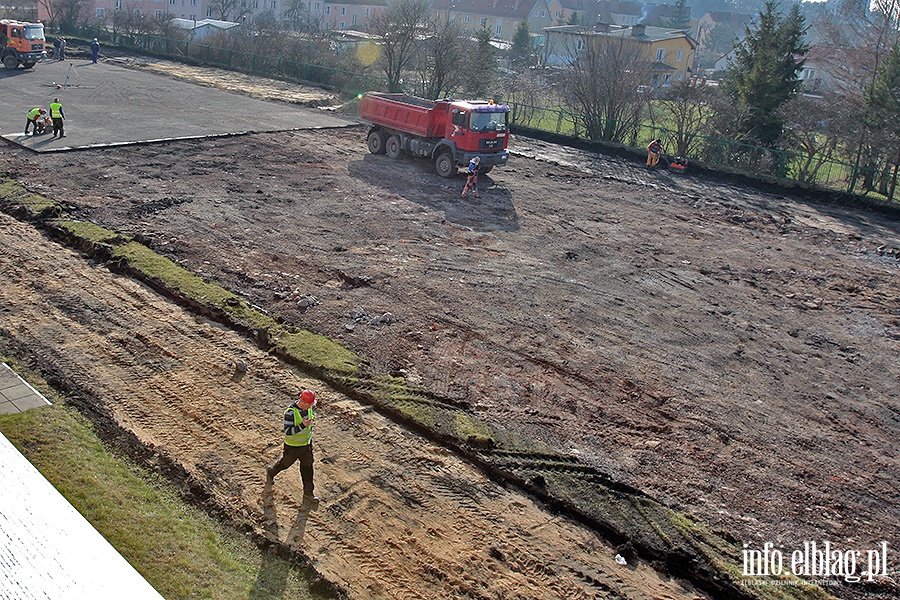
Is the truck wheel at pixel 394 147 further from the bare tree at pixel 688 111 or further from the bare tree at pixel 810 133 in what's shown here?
the bare tree at pixel 810 133

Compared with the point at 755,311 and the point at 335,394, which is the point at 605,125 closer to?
the point at 755,311

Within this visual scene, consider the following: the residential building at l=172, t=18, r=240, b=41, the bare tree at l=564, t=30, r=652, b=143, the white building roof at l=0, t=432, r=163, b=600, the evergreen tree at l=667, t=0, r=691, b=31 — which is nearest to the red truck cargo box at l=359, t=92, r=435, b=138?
the bare tree at l=564, t=30, r=652, b=143

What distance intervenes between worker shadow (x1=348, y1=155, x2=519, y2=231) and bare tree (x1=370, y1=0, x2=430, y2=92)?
14.9 m

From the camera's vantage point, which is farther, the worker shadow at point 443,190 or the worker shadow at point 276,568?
the worker shadow at point 443,190

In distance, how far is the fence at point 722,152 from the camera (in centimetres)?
2558

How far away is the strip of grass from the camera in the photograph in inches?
279

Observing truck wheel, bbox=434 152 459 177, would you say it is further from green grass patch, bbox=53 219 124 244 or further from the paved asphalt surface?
green grass patch, bbox=53 219 124 244

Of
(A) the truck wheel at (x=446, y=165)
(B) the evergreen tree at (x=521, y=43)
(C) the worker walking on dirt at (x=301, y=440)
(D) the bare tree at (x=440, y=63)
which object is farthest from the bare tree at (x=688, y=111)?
(B) the evergreen tree at (x=521, y=43)

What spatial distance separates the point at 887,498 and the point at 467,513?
540 centimetres

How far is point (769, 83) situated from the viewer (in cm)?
2869

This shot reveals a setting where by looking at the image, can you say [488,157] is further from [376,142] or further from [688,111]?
[688,111]

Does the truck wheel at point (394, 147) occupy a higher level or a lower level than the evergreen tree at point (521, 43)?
lower

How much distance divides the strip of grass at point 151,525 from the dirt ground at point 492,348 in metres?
0.44

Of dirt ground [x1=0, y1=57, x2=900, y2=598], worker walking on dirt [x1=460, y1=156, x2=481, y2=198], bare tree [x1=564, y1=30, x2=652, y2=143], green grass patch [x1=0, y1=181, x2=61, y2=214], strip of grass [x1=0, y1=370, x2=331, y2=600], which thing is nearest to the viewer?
strip of grass [x1=0, y1=370, x2=331, y2=600]
